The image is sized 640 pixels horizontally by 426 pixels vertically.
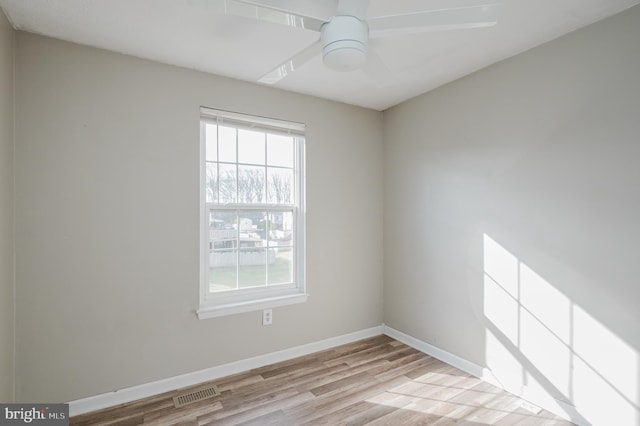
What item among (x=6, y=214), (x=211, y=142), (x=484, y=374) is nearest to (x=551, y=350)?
(x=484, y=374)

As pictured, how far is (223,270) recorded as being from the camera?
2.81 meters

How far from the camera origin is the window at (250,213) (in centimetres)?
275

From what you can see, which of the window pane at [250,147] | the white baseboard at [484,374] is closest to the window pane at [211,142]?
the window pane at [250,147]

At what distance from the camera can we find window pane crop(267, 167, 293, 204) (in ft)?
10.0

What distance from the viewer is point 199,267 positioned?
264 centimetres

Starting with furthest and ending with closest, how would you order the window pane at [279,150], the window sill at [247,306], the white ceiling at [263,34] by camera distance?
the window pane at [279,150] < the window sill at [247,306] < the white ceiling at [263,34]

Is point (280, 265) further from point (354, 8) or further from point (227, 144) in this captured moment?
point (354, 8)

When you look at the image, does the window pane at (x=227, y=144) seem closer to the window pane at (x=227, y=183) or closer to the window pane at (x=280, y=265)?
the window pane at (x=227, y=183)

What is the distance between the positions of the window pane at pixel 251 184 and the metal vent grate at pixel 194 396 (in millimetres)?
1511

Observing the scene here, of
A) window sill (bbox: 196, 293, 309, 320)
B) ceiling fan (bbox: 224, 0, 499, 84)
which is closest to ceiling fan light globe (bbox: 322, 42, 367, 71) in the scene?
ceiling fan (bbox: 224, 0, 499, 84)

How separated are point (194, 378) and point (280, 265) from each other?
3.75ft

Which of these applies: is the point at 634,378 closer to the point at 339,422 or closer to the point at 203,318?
the point at 339,422

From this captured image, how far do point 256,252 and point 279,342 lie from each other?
0.86 metres

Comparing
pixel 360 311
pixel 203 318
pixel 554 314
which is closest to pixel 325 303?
pixel 360 311
